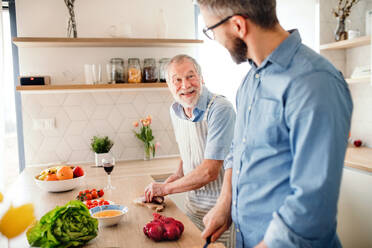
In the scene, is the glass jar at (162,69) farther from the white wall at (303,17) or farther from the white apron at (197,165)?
the white wall at (303,17)

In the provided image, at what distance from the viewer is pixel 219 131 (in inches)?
70.6

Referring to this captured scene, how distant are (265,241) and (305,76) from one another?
0.47 meters

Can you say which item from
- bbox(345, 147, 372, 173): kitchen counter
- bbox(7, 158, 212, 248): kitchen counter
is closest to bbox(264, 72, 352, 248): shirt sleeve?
bbox(7, 158, 212, 248): kitchen counter

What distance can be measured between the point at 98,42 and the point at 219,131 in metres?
1.59

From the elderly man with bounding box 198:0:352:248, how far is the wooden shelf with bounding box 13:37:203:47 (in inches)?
73.3

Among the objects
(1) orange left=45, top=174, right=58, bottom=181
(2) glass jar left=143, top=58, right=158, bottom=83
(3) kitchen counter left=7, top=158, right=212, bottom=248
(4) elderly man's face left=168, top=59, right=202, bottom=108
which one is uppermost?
(2) glass jar left=143, top=58, right=158, bottom=83

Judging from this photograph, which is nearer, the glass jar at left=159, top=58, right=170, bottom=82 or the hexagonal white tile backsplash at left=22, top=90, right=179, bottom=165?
the hexagonal white tile backsplash at left=22, top=90, right=179, bottom=165

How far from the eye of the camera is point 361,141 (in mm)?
3047

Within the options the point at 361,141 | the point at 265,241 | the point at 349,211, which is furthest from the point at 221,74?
the point at 265,241

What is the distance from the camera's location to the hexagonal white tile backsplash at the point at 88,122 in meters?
2.99

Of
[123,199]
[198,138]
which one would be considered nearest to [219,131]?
[198,138]

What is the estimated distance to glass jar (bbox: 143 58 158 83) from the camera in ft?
9.98

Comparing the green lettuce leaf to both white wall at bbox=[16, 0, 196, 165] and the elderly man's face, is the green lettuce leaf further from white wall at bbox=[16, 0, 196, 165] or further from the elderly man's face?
white wall at bbox=[16, 0, 196, 165]

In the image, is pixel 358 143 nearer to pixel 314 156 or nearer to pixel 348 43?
pixel 348 43
